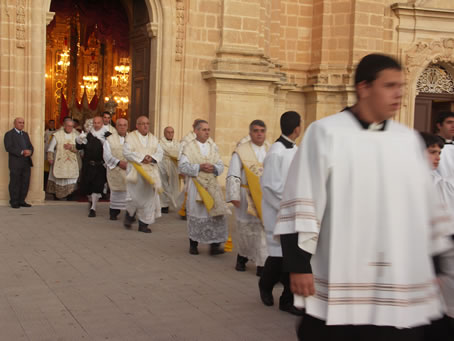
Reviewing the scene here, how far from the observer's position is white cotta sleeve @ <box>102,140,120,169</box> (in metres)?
10.6

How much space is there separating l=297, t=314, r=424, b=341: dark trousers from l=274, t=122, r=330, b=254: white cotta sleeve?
383 millimetres

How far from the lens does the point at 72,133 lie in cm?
1345

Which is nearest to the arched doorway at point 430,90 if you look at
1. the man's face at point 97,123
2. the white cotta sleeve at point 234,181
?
the man's face at point 97,123

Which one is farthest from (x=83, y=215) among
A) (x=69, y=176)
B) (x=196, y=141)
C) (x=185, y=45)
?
(x=185, y=45)

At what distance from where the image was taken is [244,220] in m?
7.01

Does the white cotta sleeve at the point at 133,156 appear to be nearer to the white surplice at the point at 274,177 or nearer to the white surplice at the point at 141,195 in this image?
the white surplice at the point at 141,195

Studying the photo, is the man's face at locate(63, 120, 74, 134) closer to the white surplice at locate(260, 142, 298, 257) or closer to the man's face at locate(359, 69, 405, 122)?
the white surplice at locate(260, 142, 298, 257)

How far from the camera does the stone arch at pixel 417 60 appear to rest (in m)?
16.2

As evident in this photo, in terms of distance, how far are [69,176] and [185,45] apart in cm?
378

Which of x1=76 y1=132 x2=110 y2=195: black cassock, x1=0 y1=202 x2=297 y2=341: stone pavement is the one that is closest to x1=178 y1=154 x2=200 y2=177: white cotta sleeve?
x1=0 y1=202 x2=297 y2=341: stone pavement

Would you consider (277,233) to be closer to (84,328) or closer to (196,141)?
(84,328)

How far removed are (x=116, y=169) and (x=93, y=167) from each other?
0.87m

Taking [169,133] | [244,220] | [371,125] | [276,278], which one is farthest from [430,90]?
[371,125]

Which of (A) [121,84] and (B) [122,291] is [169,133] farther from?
(A) [121,84]
